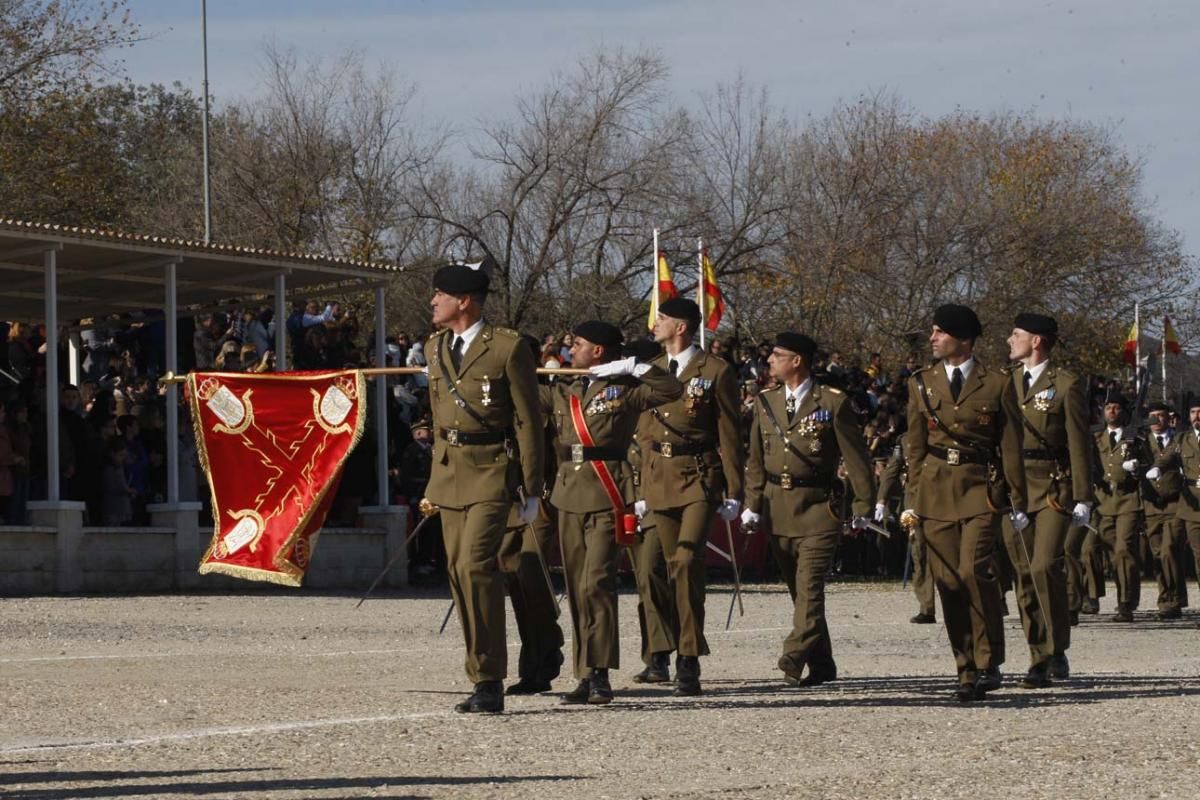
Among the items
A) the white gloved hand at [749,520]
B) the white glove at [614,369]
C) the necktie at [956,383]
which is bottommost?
the white gloved hand at [749,520]

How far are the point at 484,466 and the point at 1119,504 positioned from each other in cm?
1288

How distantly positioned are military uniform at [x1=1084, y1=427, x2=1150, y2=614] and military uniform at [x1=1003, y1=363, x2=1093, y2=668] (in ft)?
27.1

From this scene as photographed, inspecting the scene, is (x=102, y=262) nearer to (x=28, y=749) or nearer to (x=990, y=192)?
(x=28, y=749)

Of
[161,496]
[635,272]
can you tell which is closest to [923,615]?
[161,496]

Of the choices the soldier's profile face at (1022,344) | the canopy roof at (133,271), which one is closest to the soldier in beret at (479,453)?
the soldier's profile face at (1022,344)

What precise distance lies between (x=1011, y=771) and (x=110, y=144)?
4560 cm

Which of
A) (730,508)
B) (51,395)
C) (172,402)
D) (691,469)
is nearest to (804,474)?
(730,508)

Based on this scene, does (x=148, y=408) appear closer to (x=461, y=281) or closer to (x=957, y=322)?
(x=957, y=322)

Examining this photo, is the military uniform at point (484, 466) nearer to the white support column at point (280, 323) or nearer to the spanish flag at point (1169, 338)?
the white support column at point (280, 323)

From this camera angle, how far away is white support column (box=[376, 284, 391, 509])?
24.3m

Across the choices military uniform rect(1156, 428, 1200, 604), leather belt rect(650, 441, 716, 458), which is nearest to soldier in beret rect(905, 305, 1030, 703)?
leather belt rect(650, 441, 716, 458)

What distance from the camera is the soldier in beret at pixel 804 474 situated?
1245 centimetres

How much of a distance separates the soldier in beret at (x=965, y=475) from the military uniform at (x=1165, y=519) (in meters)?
10.2

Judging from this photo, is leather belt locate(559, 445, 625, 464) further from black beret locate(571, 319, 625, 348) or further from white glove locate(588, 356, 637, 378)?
black beret locate(571, 319, 625, 348)
